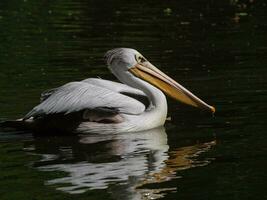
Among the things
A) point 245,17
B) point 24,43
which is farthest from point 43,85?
point 245,17

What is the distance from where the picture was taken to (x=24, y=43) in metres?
14.2

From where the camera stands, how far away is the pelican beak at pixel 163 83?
28.3ft

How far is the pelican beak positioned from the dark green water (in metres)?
0.21

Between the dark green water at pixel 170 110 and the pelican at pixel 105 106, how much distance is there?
10 cm

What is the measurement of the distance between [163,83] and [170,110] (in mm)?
580

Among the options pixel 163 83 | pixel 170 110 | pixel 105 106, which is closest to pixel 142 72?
pixel 163 83

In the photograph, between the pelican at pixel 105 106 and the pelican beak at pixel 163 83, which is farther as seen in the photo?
the pelican beak at pixel 163 83

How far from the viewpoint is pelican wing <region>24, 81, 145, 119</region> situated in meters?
7.92

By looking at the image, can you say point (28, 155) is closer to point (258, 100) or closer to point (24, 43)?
point (258, 100)

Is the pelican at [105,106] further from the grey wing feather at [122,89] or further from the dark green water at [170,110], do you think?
the dark green water at [170,110]

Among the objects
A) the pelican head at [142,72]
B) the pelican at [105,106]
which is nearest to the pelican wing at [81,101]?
the pelican at [105,106]

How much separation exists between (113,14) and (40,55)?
6466 millimetres

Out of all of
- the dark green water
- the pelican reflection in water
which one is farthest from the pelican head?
the pelican reflection in water

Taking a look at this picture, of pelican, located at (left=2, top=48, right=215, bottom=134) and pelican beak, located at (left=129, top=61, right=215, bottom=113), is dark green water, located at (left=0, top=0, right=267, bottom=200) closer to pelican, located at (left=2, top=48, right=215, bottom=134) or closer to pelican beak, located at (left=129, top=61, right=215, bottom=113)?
pelican, located at (left=2, top=48, right=215, bottom=134)
